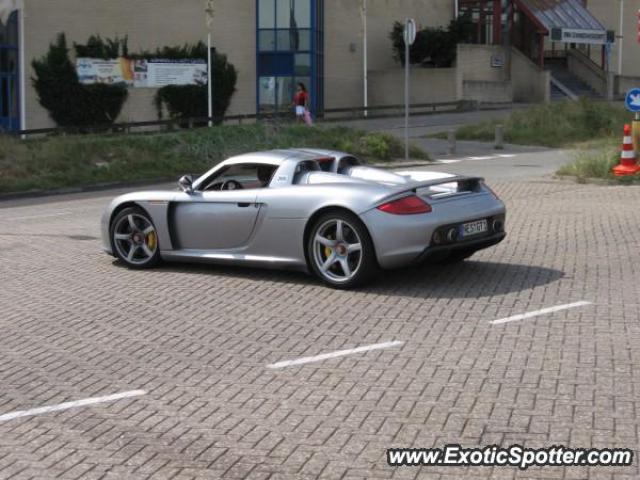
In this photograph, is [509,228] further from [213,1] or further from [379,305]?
[213,1]

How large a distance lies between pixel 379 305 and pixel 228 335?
1496mm

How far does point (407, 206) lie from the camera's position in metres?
9.63

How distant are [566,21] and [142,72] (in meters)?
24.2

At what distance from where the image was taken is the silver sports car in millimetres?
9609

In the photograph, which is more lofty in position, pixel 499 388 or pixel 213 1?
pixel 213 1

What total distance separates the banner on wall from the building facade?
1.87 feet

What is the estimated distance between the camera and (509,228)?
44.6 feet

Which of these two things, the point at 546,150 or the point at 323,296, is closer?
the point at 323,296

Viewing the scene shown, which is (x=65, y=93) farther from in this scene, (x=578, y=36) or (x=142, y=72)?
(x=578, y=36)

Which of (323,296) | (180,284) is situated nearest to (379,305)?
(323,296)

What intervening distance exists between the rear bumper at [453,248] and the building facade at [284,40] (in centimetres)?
2900

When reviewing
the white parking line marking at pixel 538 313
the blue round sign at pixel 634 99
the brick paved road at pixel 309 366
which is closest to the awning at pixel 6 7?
the blue round sign at pixel 634 99

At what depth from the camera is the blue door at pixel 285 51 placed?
48656 millimetres

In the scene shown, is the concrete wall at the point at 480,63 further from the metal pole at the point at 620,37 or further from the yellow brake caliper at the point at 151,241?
the yellow brake caliper at the point at 151,241
